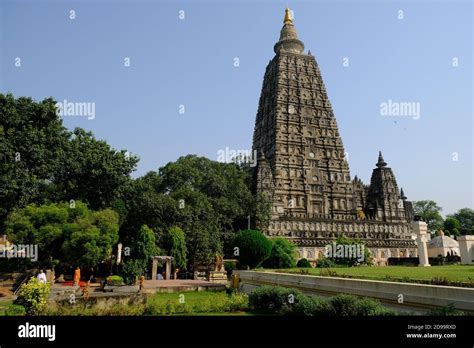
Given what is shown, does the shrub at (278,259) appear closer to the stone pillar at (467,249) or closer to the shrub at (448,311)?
the stone pillar at (467,249)

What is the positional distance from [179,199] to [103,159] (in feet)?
30.2

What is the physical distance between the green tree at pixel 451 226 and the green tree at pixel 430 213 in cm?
253

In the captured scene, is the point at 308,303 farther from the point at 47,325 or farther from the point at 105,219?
the point at 105,219

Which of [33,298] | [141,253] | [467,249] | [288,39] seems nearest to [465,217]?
[288,39]

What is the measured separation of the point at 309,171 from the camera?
2670 inches

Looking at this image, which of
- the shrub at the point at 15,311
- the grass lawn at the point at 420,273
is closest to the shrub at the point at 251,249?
the grass lawn at the point at 420,273

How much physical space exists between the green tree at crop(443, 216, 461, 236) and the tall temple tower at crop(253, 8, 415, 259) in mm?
31519

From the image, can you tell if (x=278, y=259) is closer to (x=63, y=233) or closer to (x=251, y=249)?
(x=251, y=249)

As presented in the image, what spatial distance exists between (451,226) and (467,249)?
65650 mm

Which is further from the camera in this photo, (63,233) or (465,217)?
(465,217)

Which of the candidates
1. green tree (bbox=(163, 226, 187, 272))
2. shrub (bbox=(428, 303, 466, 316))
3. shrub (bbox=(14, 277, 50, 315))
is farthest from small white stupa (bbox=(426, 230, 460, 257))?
shrub (bbox=(14, 277, 50, 315))

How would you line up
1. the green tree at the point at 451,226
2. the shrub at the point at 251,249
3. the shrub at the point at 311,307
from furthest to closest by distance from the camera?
1. the green tree at the point at 451,226
2. the shrub at the point at 251,249
3. the shrub at the point at 311,307

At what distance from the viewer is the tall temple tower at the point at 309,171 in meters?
Result: 60.9

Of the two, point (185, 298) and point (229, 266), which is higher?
point (185, 298)
